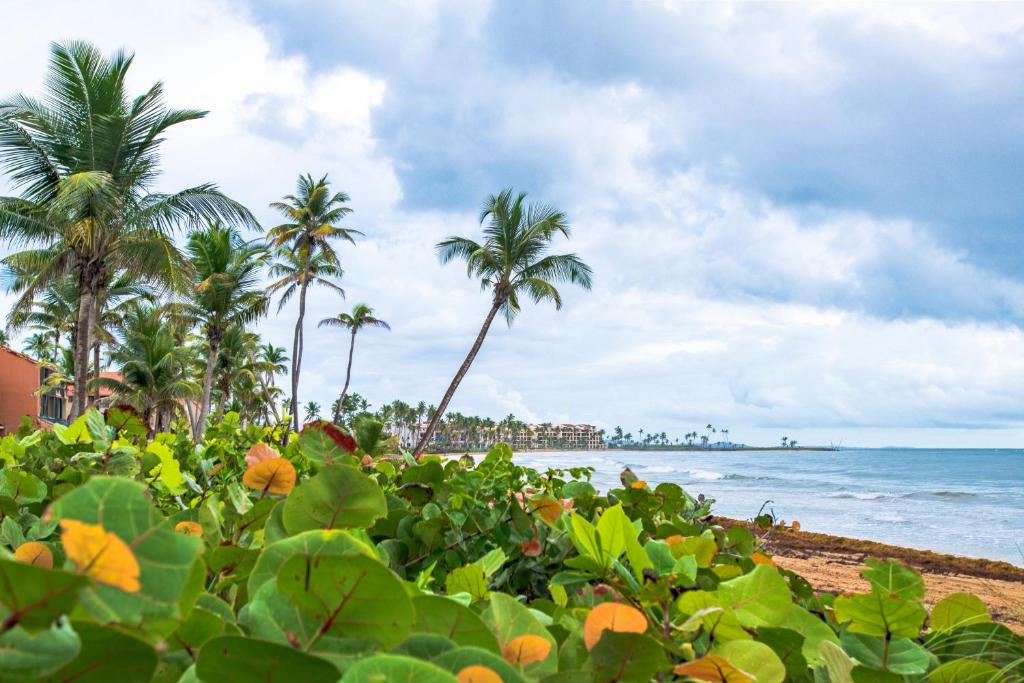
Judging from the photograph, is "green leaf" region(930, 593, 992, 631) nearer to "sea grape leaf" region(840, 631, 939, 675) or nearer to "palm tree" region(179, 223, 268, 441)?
"sea grape leaf" region(840, 631, 939, 675)

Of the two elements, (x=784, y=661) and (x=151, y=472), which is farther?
(x=151, y=472)

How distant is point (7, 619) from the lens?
208mm

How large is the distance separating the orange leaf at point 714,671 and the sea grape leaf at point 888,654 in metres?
0.17

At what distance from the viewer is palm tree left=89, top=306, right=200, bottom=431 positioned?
23.8 meters

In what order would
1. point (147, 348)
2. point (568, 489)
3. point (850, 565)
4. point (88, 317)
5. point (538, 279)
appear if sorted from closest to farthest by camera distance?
point (568, 489)
point (850, 565)
point (88, 317)
point (538, 279)
point (147, 348)

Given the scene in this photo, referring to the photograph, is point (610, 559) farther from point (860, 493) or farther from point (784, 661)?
point (860, 493)

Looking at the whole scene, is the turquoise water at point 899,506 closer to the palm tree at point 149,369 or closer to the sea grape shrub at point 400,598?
the sea grape shrub at point 400,598

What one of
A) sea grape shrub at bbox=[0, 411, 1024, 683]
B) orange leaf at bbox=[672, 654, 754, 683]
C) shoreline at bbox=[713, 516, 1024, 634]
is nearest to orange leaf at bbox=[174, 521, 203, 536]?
sea grape shrub at bbox=[0, 411, 1024, 683]

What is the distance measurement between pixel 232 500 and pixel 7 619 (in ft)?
1.20

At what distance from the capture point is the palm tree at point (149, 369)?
77.9 feet

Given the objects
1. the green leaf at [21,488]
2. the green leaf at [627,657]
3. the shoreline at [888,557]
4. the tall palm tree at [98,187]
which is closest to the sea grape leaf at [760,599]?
the green leaf at [627,657]

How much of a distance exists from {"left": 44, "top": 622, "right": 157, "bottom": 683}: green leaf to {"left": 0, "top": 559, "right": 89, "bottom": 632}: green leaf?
18 mm

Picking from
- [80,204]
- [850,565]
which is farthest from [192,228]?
[850,565]

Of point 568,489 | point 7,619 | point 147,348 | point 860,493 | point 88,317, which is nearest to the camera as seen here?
point 7,619
